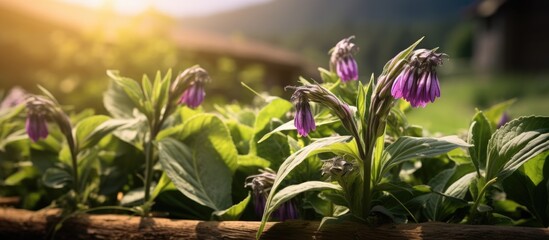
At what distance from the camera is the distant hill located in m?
95.1

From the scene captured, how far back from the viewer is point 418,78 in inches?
32.7

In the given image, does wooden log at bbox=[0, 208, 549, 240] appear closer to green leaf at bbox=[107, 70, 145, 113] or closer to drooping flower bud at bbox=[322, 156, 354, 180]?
drooping flower bud at bbox=[322, 156, 354, 180]

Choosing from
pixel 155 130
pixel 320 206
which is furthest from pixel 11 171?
pixel 320 206


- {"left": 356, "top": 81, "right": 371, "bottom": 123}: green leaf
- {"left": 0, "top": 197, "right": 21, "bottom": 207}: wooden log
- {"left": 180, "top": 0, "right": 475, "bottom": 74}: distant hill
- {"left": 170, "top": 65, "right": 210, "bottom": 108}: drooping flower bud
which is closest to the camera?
{"left": 356, "top": 81, "right": 371, "bottom": 123}: green leaf

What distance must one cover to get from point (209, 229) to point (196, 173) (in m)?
0.22

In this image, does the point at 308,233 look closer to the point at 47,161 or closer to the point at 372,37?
the point at 47,161

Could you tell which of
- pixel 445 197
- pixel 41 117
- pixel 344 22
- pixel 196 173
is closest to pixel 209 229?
pixel 196 173

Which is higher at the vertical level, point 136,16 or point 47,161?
point 136,16

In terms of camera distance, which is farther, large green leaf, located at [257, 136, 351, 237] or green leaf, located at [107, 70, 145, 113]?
green leaf, located at [107, 70, 145, 113]

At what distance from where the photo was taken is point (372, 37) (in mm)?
98312

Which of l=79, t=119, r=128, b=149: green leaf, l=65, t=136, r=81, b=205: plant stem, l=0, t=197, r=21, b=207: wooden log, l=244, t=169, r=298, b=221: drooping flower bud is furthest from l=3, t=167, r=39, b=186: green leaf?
l=244, t=169, r=298, b=221: drooping flower bud

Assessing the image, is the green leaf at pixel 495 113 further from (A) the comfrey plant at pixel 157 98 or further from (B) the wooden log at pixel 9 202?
(B) the wooden log at pixel 9 202

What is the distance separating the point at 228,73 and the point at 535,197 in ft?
14.2

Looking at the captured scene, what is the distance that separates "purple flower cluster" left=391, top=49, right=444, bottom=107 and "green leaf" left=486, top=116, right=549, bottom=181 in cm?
18
